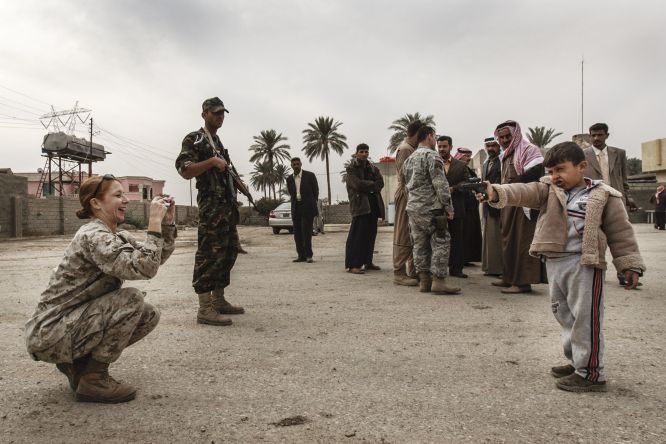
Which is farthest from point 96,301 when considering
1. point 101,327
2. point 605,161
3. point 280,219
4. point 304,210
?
point 280,219

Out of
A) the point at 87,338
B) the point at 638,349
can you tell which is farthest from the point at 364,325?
the point at 87,338

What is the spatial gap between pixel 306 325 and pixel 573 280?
2.11m

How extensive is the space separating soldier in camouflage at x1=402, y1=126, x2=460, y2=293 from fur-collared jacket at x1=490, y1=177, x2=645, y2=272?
8.04ft

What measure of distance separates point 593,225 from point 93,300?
2.50m

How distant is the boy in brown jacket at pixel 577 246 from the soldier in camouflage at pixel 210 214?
2174 mm

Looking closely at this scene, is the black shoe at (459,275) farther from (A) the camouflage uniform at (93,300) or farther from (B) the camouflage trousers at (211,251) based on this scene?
(A) the camouflage uniform at (93,300)

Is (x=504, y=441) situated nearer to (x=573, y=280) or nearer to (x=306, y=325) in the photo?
(x=573, y=280)

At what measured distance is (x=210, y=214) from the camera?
4.10 meters

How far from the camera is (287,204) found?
23.3 meters

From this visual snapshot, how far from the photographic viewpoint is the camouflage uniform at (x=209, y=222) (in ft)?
13.4

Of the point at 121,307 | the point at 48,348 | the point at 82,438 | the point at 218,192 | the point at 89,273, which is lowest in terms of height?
the point at 82,438

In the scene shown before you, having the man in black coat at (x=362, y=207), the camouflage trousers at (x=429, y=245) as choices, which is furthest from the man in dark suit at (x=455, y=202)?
the man in black coat at (x=362, y=207)

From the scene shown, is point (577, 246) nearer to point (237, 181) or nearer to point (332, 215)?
point (237, 181)

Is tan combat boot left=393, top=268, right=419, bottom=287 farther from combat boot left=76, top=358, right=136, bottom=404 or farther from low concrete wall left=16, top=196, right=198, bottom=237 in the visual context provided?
low concrete wall left=16, top=196, right=198, bottom=237
